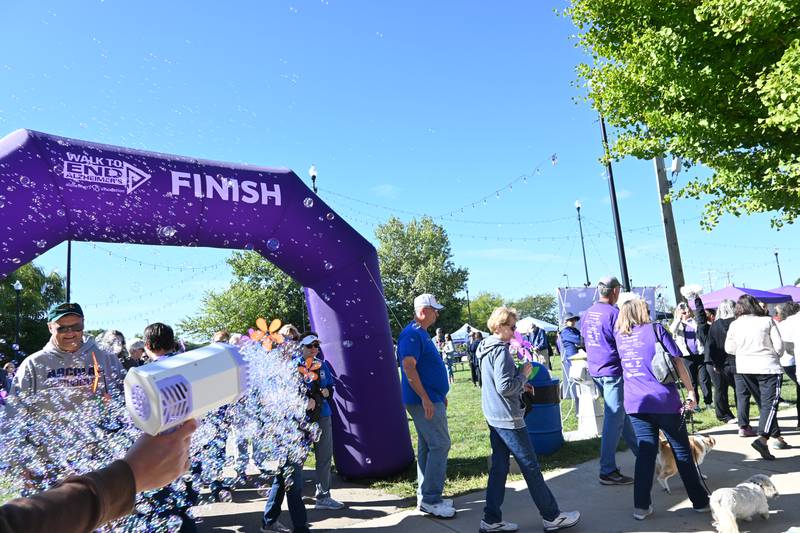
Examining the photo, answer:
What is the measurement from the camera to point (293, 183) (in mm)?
5734

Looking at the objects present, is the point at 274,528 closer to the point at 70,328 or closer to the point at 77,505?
the point at 70,328

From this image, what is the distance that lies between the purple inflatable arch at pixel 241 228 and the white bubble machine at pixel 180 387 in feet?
12.4

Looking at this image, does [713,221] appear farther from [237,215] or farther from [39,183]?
[39,183]

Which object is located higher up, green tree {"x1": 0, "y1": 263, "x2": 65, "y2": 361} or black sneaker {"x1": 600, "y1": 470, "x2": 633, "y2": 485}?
green tree {"x1": 0, "y1": 263, "x2": 65, "y2": 361}

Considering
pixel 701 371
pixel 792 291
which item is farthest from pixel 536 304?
pixel 701 371

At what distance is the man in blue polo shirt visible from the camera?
4.76 m

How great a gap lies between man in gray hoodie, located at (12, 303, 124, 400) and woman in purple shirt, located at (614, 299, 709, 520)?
3.96 meters

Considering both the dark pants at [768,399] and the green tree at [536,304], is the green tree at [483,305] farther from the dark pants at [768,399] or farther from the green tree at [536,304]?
the dark pants at [768,399]

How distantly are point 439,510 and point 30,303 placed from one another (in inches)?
1037

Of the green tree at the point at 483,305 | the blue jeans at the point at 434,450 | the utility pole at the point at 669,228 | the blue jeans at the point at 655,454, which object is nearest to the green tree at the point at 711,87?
the utility pole at the point at 669,228

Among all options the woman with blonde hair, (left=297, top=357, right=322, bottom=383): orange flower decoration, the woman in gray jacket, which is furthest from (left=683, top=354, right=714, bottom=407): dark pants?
(left=297, top=357, right=322, bottom=383): orange flower decoration

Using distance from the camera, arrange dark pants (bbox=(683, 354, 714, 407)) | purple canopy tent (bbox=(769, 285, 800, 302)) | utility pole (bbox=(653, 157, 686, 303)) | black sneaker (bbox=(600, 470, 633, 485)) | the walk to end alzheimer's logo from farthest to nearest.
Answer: purple canopy tent (bbox=(769, 285, 800, 302)) < utility pole (bbox=(653, 157, 686, 303)) < dark pants (bbox=(683, 354, 714, 407)) < black sneaker (bbox=(600, 470, 633, 485)) < the walk to end alzheimer's logo

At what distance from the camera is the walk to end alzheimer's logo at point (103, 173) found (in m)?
4.39

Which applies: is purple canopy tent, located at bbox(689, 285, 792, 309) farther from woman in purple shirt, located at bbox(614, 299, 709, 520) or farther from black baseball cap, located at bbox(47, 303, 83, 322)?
black baseball cap, located at bbox(47, 303, 83, 322)
